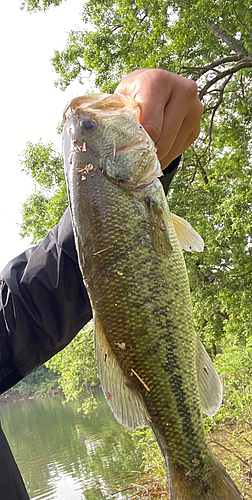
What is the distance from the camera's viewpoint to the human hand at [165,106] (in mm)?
1650

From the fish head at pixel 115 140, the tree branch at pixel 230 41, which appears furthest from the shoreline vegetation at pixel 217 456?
the tree branch at pixel 230 41

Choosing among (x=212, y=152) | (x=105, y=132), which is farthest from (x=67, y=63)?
(x=105, y=132)

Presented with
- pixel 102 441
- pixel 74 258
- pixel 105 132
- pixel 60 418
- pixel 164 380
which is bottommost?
pixel 60 418

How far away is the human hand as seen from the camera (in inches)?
65.0

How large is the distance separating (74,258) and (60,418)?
35564mm

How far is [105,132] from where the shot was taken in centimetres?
169

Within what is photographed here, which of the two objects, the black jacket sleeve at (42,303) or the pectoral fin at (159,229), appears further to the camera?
the black jacket sleeve at (42,303)

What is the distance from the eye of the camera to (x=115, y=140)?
1.67m

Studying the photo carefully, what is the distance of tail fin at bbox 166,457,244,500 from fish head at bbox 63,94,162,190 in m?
1.07

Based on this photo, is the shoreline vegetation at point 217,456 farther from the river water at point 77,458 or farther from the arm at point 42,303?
the arm at point 42,303

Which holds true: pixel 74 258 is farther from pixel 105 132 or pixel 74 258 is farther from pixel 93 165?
pixel 105 132

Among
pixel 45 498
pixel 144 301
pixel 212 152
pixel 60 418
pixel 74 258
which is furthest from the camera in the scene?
pixel 60 418

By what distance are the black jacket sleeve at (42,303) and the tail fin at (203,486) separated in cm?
78

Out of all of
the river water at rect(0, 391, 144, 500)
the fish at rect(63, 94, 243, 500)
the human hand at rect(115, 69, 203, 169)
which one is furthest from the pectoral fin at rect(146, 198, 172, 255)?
the river water at rect(0, 391, 144, 500)
